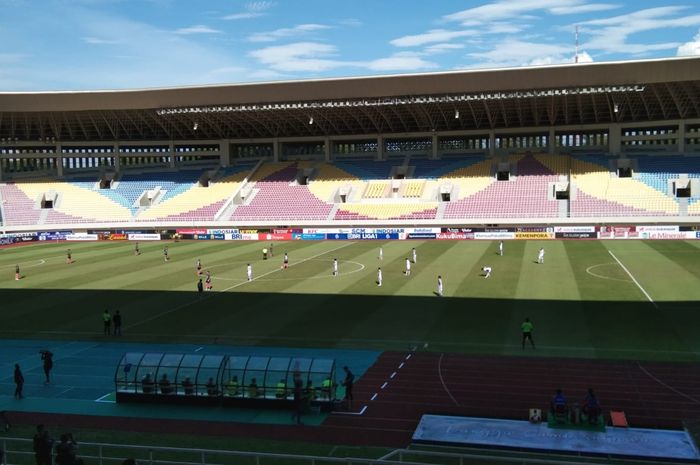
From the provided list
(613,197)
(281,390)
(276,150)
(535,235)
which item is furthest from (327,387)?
(276,150)

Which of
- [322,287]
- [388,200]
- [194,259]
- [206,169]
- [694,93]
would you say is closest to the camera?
[322,287]

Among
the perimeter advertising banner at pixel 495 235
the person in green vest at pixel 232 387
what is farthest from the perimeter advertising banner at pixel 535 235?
the person in green vest at pixel 232 387

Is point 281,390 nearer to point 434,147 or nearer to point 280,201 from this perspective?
point 280,201

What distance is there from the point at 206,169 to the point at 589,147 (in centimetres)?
4494

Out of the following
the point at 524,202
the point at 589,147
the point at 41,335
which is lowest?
the point at 41,335

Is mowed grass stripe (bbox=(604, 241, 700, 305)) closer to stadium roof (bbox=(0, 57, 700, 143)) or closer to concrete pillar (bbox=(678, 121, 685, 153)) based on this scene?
stadium roof (bbox=(0, 57, 700, 143))

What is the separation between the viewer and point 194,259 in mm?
48344

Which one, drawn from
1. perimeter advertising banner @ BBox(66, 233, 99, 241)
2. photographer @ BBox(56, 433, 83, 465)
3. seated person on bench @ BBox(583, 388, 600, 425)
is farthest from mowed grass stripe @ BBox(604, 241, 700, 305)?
perimeter advertising banner @ BBox(66, 233, 99, 241)

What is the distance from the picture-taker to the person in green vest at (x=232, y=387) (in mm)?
17359

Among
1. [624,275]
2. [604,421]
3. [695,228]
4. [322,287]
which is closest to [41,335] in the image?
[322,287]

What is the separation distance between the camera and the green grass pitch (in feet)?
76.8

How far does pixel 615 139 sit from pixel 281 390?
62.0 metres

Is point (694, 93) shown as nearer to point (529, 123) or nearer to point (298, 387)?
point (529, 123)

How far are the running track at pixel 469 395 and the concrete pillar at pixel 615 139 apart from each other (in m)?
55.0
